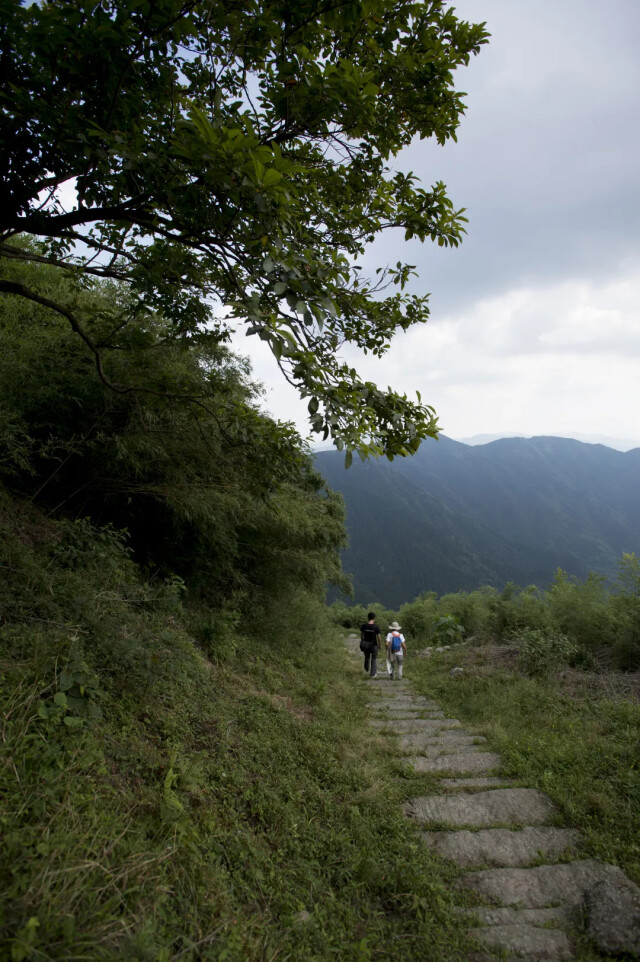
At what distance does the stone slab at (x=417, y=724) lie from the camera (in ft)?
19.1

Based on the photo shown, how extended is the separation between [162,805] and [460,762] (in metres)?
3.64

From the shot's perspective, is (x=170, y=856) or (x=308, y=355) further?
(x=170, y=856)

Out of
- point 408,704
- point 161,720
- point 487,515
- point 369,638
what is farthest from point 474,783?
point 487,515

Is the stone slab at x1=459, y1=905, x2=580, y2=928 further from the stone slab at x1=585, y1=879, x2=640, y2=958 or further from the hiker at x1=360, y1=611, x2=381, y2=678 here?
the hiker at x1=360, y1=611, x2=381, y2=678

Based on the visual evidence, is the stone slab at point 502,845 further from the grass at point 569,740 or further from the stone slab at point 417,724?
the stone slab at point 417,724

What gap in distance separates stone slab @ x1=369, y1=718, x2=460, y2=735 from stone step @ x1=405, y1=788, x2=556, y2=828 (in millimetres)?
1788

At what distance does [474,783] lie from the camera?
4227 mm

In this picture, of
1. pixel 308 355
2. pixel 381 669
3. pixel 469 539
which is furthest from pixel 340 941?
pixel 469 539

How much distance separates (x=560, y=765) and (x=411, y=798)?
1780 mm

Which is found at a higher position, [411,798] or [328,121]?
[328,121]

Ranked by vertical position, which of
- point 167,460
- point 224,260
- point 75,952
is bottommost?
point 75,952

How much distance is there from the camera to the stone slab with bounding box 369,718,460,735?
5814 mm

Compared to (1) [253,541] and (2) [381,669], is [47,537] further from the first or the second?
(2) [381,669]

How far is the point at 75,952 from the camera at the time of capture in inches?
57.5
